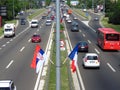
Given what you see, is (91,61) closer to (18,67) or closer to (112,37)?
(18,67)

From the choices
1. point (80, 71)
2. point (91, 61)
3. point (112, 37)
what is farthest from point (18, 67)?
point (112, 37)

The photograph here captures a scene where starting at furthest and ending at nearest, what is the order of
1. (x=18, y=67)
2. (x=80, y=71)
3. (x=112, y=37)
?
(x=112, y=37)
(x=18, y=67)
(x=80, y=71)

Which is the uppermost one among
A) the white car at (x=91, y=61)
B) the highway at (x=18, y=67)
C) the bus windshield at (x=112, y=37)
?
the bus windshield at (x=112, y=37)

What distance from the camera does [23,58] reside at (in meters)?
47.4

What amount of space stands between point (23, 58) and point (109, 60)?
10.2 metres

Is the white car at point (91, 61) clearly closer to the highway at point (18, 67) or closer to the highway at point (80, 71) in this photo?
the highway at point (80, 71)

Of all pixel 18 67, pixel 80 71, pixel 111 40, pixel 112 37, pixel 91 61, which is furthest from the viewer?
pixel 111 40

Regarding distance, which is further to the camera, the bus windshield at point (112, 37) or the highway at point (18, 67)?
the bus windshield at point (112, 37)

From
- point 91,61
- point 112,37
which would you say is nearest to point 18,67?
point 91,61

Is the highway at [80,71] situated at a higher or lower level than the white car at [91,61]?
lower

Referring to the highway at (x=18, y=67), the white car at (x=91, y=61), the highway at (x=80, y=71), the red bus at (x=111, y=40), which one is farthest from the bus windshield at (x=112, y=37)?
the white car at (x=91, y=61)

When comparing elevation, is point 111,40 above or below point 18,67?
above

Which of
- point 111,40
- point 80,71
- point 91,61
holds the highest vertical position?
point 111,40

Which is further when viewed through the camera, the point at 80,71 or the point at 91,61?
the point at 91,61
